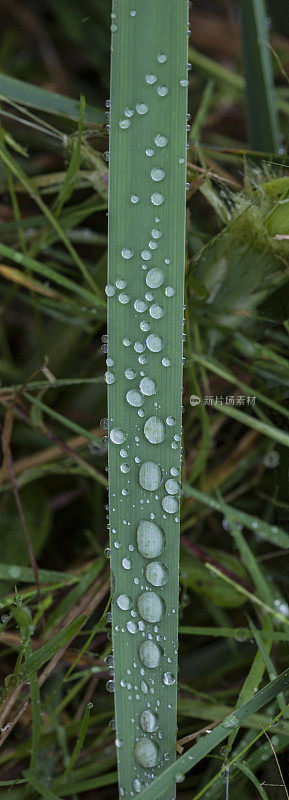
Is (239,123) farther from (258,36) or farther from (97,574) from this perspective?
(97,574)

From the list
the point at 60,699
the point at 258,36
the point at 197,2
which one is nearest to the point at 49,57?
the point at 197,2

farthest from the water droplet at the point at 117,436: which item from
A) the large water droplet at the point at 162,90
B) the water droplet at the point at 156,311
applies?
the large water droplet at the point at 162,90

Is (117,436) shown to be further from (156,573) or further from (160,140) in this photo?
(160,140)

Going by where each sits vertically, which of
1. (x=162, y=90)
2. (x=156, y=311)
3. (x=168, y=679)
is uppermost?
(x=162, y=90)

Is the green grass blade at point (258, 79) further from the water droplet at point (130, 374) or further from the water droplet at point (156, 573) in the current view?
the water droplet at point (156, 573)

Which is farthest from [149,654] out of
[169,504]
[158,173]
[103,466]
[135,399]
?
[158,173]

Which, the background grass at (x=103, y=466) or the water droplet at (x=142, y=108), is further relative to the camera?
the background grass at (x=103, y=466)

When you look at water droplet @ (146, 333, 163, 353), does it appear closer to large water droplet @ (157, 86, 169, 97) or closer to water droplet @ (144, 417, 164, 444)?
water droplet @ (144, 417, 164, 444)
